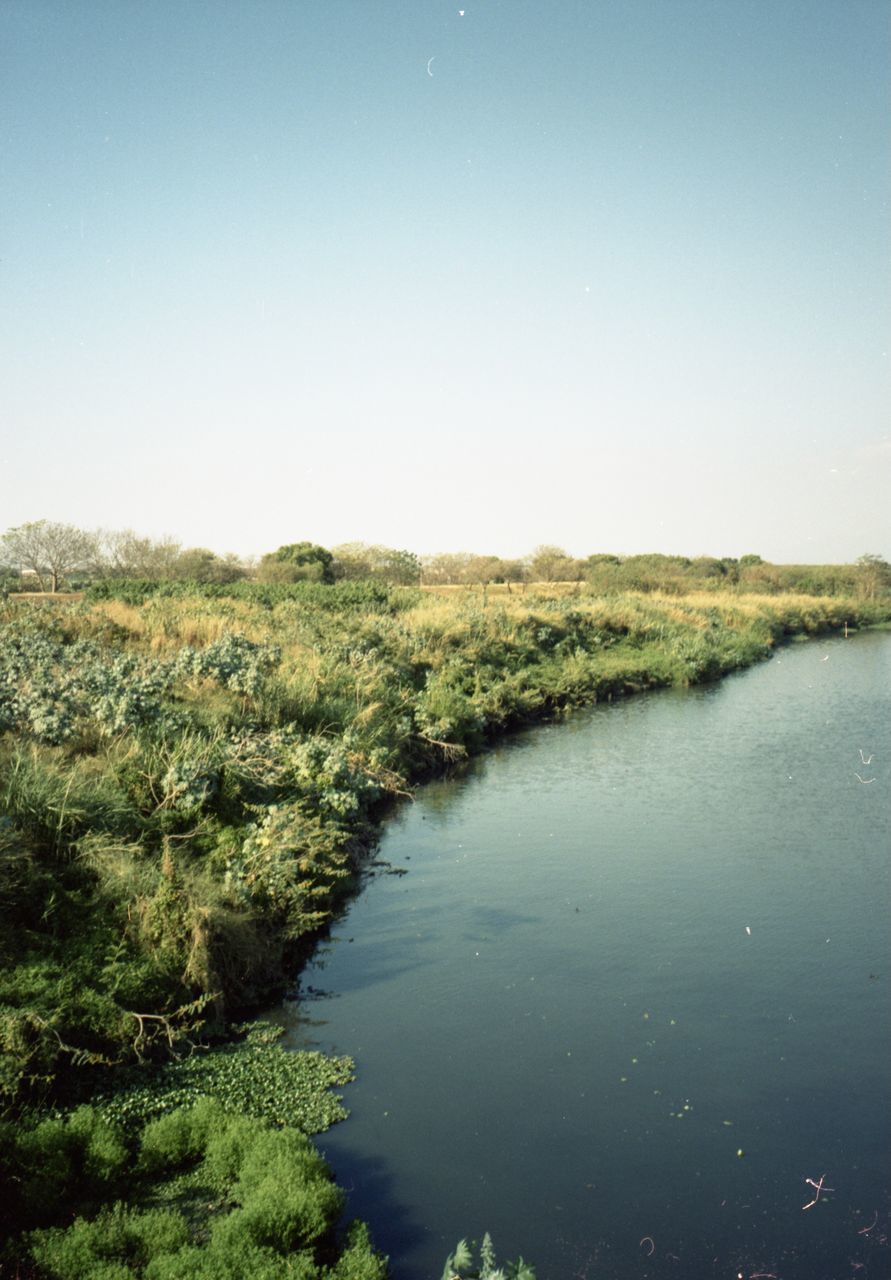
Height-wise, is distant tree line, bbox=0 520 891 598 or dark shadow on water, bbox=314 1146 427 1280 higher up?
distant tree line, bbox=0 520 891 598

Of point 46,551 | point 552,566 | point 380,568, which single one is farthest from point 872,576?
point 46,551

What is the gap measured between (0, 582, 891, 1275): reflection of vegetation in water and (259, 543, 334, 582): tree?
24.8 meters

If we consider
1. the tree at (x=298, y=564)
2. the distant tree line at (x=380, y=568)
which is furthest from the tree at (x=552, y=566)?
the tree at (x=298, y=564)

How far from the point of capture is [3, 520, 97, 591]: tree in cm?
4134

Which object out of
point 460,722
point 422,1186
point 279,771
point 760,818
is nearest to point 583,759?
point 460,722

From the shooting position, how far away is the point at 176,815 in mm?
10305

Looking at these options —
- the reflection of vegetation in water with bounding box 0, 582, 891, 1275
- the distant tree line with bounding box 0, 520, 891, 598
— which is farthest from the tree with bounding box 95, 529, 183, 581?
the reflection of vegetation in water with bounding box 0, 582, 891, 1275

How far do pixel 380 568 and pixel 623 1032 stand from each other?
5039 cm

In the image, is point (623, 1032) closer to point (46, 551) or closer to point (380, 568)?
point (46, 551)

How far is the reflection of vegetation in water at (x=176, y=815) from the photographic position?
7.32 m

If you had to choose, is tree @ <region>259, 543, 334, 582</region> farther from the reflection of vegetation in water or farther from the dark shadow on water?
the dark shadow on water

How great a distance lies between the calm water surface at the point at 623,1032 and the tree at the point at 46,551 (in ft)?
107

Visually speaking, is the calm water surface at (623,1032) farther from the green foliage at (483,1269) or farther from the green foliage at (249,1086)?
the green foliage at (483,1269)

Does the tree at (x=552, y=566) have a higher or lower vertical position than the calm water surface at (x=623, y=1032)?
higher
